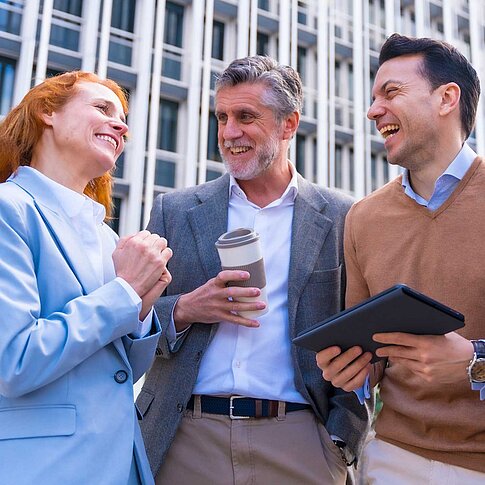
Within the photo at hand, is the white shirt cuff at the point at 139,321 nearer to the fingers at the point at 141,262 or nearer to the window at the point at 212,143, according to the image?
the fingers at the point at 141,262

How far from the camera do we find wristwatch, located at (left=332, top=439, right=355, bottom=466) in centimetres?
290

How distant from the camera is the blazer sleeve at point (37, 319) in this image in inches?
74.6

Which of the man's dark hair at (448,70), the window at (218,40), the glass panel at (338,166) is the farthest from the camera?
the glass panel at (338,166)

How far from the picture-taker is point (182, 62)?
16.7 m

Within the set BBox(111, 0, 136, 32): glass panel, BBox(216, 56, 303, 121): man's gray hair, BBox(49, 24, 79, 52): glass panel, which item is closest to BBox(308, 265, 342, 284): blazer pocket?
BBox(216, 56, 303, 121): man's gray hair

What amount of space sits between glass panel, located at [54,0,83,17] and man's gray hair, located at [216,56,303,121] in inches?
525

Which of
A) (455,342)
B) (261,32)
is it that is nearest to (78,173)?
(455,342)

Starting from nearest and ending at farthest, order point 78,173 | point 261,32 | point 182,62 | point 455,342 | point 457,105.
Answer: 1. point 455,342
2. point 78,173
3. point 457,105
4. point 182,62
5. point 261,32

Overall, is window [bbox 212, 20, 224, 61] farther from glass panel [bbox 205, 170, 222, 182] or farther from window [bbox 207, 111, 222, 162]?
glass panel [bbox 205, 170, 222, 182]

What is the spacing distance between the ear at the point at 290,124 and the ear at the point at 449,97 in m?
0.93

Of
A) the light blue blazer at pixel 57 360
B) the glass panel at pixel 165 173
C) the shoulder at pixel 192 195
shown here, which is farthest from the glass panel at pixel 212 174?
the light blue blazer at pixel 57 360

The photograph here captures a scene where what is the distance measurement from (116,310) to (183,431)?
1024 millimetres

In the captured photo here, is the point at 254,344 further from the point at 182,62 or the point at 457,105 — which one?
the point at 182,62

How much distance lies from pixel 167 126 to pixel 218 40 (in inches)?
125
